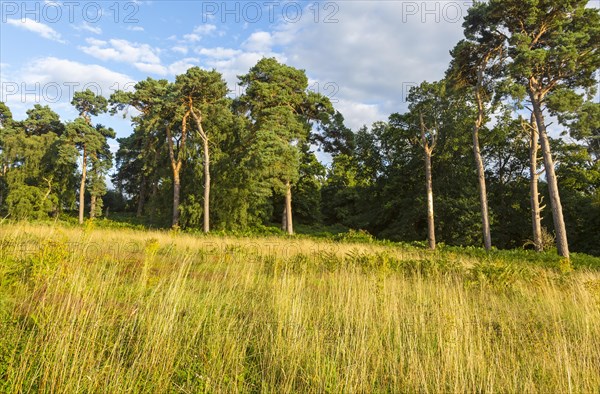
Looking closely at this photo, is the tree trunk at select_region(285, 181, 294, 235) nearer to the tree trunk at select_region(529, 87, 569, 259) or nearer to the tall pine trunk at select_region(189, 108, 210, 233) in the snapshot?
the tall pine trunk at select_region(189, 108, 210, 233)

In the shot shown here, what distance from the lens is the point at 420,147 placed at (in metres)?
26.9

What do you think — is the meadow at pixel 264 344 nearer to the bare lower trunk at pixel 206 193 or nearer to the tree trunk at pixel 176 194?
the bare lower trunk at pixel 206 193

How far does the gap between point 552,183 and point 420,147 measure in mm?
12498

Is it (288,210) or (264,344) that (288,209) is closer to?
(288,210)

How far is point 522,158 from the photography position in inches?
1026

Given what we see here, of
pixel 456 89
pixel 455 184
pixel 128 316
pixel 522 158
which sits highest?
pixel 456 89

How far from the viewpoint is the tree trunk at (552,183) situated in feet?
46.5

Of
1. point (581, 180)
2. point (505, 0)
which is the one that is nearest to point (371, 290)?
→ point (505, 0)

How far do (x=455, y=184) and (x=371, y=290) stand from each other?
2334cm

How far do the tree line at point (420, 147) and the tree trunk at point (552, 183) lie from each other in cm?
6

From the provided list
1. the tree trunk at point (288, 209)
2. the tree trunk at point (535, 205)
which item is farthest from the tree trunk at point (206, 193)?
the tree trunk at point (535, 205)

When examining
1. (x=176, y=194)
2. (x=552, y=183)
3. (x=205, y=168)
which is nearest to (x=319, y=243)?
(x=552, y=183)

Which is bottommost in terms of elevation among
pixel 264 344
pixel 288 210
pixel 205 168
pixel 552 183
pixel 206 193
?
pixel 264 344

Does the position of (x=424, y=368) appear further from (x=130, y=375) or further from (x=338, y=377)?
(x=130, y=375)
